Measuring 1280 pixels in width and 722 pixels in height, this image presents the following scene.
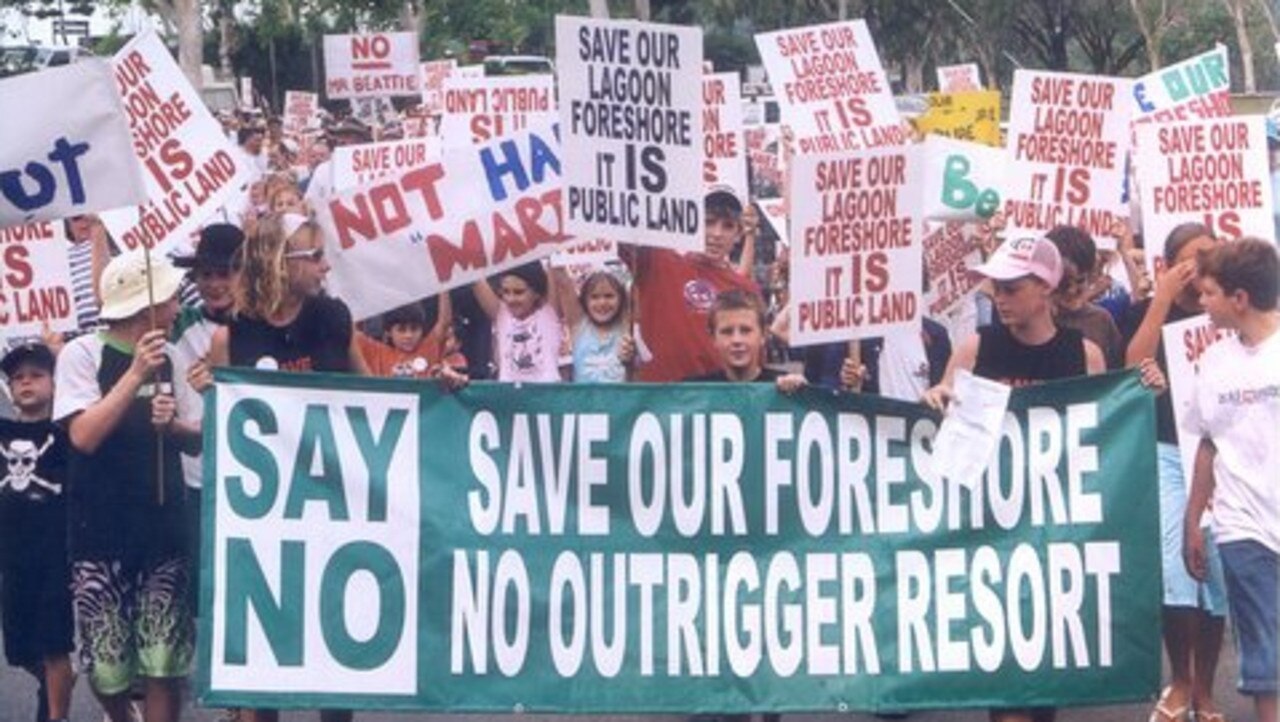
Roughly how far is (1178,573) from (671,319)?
6.88 ft

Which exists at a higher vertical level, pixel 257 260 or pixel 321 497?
pixel 257 260

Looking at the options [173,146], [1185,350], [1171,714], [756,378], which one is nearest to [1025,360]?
[756,378]

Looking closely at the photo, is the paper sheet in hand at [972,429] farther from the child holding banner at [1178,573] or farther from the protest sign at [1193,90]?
the protest sign at [1193,90]

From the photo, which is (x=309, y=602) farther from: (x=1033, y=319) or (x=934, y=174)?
(x=934, y=174)

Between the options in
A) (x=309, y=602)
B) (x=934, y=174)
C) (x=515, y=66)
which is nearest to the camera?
(x=309, y=602)

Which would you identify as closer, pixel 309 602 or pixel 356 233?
pixel 309 602

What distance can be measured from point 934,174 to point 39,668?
18.3ft

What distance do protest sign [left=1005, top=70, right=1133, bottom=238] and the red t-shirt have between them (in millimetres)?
2040

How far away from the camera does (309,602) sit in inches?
316

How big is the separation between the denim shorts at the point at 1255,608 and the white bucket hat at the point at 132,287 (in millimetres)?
3235

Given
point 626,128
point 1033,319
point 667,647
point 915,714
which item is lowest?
point 915,714

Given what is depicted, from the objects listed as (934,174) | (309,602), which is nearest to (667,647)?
(309,602)

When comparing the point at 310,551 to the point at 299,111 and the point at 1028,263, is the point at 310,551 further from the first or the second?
the point at 299,111

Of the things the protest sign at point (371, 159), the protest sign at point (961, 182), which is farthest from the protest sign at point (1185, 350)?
the protest sign at point (371, 159)
